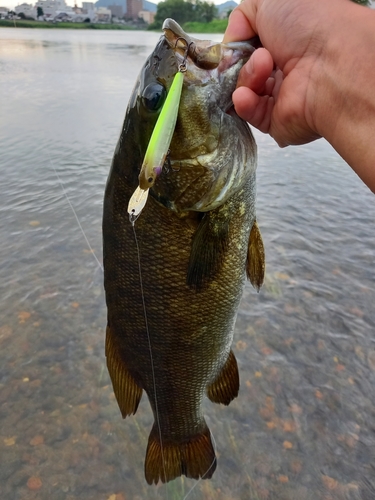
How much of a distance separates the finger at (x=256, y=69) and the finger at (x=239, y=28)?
38cm

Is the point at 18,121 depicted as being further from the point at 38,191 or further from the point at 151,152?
the point at 151,152

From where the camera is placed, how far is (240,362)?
121 inches

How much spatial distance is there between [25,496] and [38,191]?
4.07 m

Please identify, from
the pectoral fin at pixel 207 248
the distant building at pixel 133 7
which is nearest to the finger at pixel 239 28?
the pectoral fin at pixel 207 248

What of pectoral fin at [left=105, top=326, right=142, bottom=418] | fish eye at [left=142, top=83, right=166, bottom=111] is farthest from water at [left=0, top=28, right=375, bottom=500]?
fish eye at [left=142, top=83, right=166, bottom=111]

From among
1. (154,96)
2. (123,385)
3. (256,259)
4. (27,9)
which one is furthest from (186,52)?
(27,9)

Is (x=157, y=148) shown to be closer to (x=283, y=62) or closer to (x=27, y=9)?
(x=283, y=62)

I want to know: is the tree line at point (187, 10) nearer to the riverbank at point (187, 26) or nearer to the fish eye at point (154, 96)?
the riverbank at point (187, 26)

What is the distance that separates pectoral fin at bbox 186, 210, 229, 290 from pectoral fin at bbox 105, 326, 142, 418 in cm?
56

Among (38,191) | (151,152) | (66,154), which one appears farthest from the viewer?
(66,154)

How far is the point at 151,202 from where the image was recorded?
4.96 ft

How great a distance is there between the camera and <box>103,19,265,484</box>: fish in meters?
1.40

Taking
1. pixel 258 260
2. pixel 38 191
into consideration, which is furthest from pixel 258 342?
pixel 38 191

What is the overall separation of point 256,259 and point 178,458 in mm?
1073
